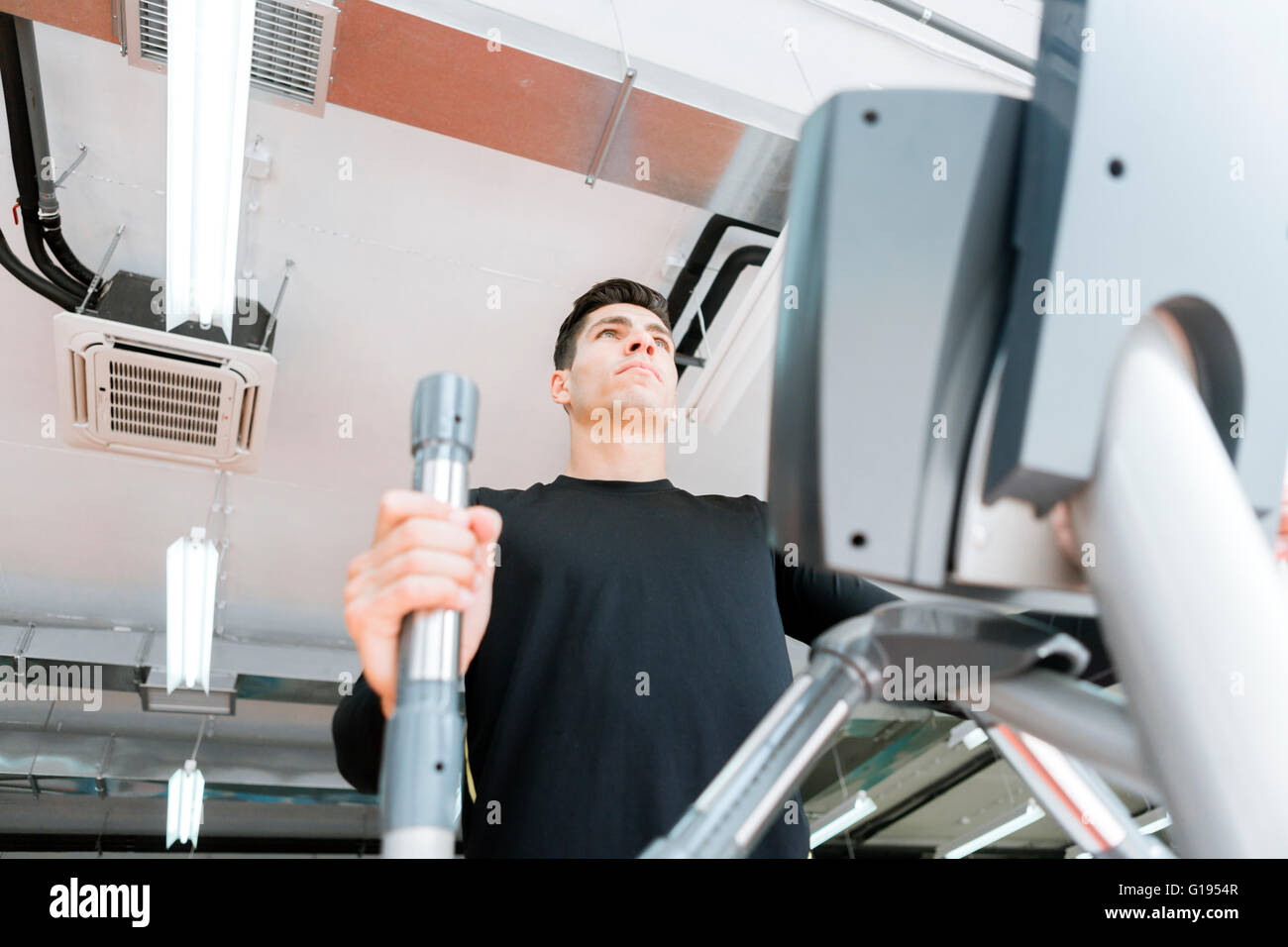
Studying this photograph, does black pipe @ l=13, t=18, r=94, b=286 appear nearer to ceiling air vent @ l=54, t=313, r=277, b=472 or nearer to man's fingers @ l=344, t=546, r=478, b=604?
ceiling air vent @ l=54, t=313, r=277, b=472

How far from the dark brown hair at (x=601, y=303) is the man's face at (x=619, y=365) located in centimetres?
2

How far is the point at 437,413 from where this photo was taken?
48 cm

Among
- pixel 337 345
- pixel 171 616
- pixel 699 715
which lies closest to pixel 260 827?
pixel 171 616

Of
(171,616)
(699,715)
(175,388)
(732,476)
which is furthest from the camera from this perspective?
(732,476)

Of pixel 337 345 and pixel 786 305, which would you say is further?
pixel 337 345

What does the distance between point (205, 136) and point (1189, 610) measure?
1850mm

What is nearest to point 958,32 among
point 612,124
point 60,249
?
point 612,124

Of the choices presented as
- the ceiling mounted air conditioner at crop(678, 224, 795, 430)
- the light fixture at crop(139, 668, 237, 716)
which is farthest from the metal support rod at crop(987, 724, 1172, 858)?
the light fixture at crop(139, 668, 237, 716)

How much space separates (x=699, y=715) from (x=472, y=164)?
82.7 inches

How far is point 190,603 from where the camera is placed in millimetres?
3344

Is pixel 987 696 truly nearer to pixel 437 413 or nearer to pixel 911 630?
pixel 911 630

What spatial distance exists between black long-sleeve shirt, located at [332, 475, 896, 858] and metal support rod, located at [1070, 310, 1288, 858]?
44cm

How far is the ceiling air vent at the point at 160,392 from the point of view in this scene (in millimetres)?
2381

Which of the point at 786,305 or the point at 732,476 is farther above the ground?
the point at 732,476
